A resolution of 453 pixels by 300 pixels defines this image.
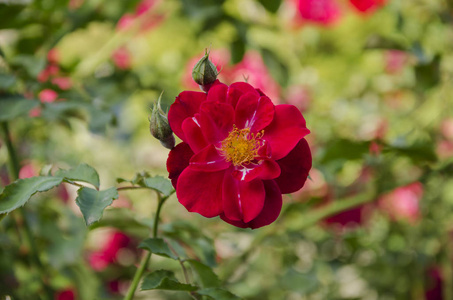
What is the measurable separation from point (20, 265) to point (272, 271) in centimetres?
55

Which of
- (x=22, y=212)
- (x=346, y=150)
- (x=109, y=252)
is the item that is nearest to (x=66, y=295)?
(x=109, y=252)

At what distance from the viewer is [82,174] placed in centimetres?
48

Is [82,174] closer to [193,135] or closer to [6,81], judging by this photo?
[193,135]

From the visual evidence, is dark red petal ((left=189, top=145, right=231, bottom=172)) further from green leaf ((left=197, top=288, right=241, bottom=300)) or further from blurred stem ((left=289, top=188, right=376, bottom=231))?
blurred stem ((left=289, top=188, right=376, bottom=231))

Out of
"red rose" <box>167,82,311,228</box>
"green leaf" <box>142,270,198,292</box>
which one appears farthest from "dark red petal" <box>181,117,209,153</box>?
"green leaf" <box>142,270,198,292</box>

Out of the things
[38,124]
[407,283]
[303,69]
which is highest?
[38,124]

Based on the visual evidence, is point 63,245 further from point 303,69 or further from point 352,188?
point 303,69

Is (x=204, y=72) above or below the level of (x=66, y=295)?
above

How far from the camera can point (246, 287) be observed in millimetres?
900

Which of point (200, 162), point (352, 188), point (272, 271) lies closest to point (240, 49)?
point (352, 188)

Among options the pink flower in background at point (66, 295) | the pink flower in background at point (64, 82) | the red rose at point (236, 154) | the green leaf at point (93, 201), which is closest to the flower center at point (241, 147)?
the red rose at point (236, 154)

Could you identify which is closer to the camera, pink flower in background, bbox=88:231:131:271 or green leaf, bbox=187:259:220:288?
green leaf, bbox=187:259:220:288

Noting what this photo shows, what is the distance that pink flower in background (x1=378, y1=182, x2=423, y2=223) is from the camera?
4.35 ft

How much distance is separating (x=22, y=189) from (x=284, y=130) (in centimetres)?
24
